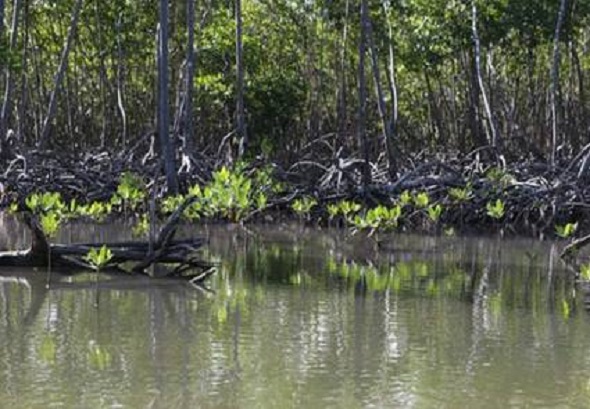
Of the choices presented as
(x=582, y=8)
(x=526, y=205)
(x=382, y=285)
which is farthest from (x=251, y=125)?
(x=382, y=285)

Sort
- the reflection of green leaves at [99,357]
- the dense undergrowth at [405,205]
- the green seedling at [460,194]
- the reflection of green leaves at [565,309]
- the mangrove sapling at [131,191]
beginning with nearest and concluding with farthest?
1. the reflection of green leaves at [99,357]
2. the reflection of green leaves at [565,309]
3. the mangrove sapling at [131,191]
4. the dense undergrowth at [405,205]
5. the green seedling at [460,194]

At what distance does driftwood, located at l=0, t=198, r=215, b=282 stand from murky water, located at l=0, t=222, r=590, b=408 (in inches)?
5.6

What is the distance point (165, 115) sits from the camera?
486 inches

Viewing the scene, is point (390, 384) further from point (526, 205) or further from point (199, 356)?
point (526, 205)

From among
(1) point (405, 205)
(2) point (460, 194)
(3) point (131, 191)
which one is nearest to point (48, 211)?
(3) point (131, 191)

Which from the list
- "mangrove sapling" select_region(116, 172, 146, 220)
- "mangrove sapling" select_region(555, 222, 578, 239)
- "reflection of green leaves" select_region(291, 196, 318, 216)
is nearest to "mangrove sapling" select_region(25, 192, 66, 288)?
"mangrove sapling" select_region(116, 172, 146, 220)

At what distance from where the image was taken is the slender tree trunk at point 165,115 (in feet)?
39.8

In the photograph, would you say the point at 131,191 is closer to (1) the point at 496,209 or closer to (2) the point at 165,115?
(2) the point at 165,115

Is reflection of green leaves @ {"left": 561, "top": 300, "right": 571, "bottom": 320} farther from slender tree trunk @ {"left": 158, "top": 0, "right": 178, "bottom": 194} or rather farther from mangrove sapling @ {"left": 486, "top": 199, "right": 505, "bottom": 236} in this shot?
slender tree trunk @ {"left": 158, "top": 0, "right": 178, "bottom": 194}

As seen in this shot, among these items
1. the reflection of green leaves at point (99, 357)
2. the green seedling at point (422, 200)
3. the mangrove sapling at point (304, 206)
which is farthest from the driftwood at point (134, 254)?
the mangrove sapling at point (304, 206)

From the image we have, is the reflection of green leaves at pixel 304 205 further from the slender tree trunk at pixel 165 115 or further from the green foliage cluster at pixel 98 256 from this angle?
the green foliage cluster at pixel 98 256

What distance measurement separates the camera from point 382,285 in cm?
770

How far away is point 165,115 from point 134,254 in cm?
481

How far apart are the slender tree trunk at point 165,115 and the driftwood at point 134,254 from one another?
14.0 feet
